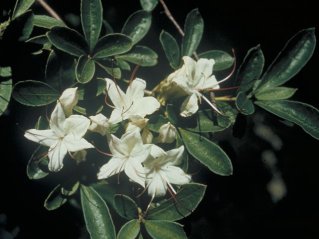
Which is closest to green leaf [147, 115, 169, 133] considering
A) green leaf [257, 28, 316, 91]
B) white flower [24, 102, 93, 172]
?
white flower [24, 102, 93, 172]

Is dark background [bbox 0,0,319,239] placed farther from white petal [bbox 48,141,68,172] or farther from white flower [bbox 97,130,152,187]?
white flower [bbox 97,130,152,187]

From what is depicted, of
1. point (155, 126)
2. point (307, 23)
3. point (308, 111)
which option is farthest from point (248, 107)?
point (307, 23)

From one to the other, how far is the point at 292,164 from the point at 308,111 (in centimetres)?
92

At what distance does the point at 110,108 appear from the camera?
1080 millimetres

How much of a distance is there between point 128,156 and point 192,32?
51 cm

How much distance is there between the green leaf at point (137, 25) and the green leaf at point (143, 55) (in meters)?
0.04

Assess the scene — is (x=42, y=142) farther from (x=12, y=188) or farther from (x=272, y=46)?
(x=272, y=46)

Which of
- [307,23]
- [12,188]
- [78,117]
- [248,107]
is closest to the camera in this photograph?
[78,117]

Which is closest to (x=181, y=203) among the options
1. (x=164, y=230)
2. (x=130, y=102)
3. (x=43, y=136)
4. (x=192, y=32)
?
(x=164, y=230)

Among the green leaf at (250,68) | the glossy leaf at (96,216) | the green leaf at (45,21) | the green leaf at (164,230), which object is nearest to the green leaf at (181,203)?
the green leaf at (164,230)

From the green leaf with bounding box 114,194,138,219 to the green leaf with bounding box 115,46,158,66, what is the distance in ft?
1.49

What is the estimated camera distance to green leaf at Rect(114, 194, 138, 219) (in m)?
1.02

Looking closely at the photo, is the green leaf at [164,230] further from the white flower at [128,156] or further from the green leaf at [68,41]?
the green leaf at [68,41]

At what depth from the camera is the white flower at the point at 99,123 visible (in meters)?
0.93
